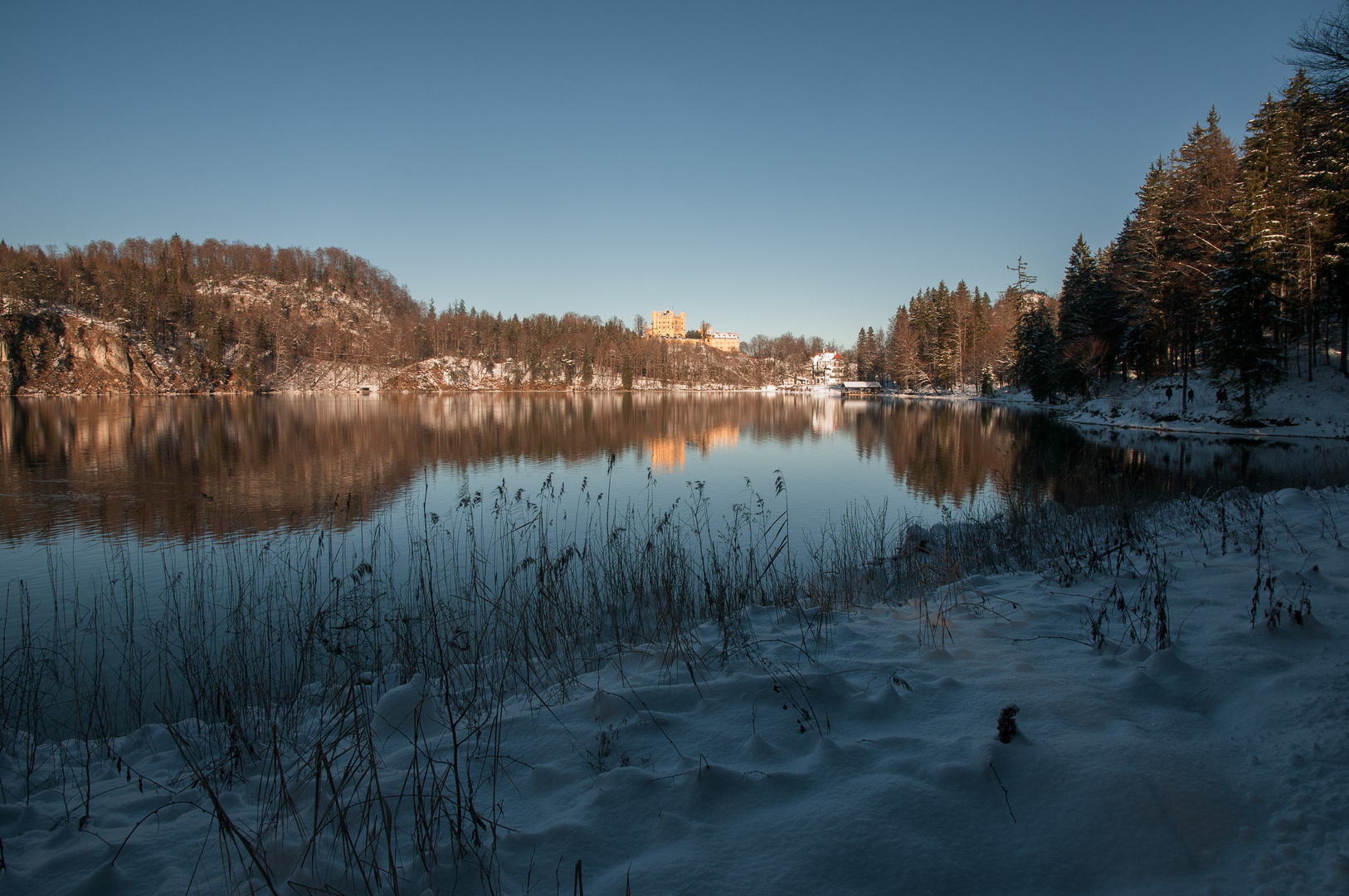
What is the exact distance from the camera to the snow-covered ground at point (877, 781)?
6.45 ft

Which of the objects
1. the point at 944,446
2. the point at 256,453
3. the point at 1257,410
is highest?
the point at 1257,410

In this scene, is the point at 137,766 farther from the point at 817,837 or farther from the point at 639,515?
the point at 639,515

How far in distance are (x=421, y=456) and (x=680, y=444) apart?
11.1 metres

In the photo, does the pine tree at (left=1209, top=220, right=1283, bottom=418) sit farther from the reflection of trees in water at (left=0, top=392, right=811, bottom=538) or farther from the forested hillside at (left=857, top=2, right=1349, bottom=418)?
the reflection of trees in water at (left=0, top=392, right=811, bottom=538)

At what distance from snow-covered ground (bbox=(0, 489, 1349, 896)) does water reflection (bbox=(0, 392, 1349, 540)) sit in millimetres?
6613

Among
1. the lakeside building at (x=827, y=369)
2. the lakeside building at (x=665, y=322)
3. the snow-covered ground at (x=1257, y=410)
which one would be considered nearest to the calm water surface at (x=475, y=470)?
the snow-covered ground at (x=1257, y=410)

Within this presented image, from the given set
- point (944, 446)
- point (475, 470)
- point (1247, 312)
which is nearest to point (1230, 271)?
point (1247, 312)

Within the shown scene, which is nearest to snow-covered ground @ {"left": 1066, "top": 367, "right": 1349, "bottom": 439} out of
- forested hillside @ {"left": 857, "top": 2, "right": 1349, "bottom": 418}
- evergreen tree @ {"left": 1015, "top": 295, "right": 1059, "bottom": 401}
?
forested hillside @ {"left": 857, "top": 2, "right": 1349, "bottom": 418}

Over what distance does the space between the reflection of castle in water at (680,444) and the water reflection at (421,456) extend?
16 cm

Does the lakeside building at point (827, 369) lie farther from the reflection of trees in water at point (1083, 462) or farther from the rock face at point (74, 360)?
the rock face at point (74, 360)

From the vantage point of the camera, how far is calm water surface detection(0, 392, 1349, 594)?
11891 mm

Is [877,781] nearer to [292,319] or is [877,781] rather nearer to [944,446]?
[944,446]

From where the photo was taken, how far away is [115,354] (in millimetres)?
77500

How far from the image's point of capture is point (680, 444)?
28.0m
